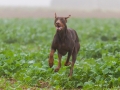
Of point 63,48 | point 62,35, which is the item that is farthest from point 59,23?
point 63,48

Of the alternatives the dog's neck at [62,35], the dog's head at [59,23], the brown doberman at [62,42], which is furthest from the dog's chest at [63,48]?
the dog's head at [59,23]

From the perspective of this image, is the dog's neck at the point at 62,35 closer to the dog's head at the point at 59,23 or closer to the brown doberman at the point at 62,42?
the brown doberman at the point at 62,42

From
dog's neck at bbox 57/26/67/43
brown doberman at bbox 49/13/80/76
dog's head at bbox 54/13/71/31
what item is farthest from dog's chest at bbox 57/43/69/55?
dog's head at bbox 54/13/71/31

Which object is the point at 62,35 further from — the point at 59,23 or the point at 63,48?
the point at 59,23

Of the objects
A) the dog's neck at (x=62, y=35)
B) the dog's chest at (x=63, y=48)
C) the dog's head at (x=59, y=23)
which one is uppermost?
the dog's head at (x=59, y=23)

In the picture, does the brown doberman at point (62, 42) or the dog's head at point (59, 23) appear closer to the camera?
the dog's head at point (59, 23)

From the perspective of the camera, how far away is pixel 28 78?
9242 millimetres

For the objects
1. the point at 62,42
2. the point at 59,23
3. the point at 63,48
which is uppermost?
the point at 59,23

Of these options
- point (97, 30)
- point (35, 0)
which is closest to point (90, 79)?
point (97, 30)

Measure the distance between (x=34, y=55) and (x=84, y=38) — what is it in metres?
10.2

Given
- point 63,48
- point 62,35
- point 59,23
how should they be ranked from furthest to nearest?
1. point 63,48
2. point 62,35
3. point 59,23

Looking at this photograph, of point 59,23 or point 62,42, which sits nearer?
point 59,23

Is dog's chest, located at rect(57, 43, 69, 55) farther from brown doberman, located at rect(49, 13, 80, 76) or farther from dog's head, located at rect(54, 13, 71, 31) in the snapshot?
dog's head, located at rect(54, 13, 71, 31)

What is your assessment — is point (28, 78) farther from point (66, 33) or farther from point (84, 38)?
point (84, 38)
